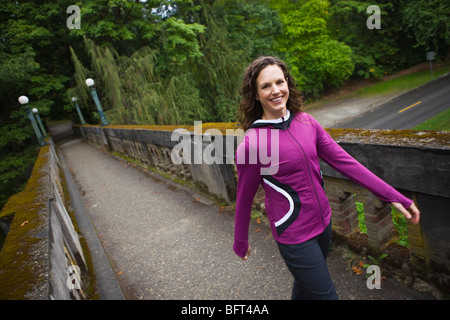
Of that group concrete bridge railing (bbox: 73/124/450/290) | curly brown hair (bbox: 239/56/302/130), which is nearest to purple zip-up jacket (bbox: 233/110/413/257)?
curly brown hair (bbox: 239/56/302/130)

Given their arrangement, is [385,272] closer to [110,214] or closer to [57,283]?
[57,283]

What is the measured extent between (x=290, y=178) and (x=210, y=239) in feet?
8.11

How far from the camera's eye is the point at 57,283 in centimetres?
204

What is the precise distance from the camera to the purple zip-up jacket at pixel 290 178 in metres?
1.80

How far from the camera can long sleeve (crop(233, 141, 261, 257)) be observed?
1.82 metres

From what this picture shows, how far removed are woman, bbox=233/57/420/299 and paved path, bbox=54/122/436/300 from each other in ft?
3.06

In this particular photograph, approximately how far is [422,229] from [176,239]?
3.15 metres

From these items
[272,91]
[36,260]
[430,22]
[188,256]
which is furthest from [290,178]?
[430,22]

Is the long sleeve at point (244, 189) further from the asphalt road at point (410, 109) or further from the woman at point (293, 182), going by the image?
the asphalt road at point (410, 109)

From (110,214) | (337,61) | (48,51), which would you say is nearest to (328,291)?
(110,214)

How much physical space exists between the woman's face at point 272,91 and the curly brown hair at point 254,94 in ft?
0.14

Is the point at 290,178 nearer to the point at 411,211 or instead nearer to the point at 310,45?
the point at 411,211

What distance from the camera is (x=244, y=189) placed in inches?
75.3

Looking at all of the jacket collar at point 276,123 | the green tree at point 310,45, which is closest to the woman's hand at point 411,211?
the jacket collar at point 276,123
